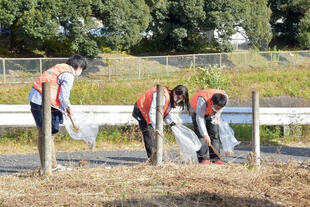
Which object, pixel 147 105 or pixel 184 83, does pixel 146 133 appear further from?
pixel 184 83

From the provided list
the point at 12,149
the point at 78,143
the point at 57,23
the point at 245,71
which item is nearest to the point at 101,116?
the point at 78,143

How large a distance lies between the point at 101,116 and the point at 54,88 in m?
3.80

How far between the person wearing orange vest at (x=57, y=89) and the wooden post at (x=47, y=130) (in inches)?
12.2

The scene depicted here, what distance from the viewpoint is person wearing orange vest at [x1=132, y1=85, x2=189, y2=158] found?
7.31 meters

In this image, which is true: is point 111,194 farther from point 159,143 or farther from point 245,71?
point 245,71

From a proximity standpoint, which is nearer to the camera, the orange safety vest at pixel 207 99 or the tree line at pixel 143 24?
the orange safety vest at pixel 207 99

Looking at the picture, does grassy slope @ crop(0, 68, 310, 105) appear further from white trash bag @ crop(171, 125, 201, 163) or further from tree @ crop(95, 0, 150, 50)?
white trash bag @ crop(171, 125, 201, 163)

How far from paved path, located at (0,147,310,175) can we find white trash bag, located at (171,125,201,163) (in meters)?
0.42

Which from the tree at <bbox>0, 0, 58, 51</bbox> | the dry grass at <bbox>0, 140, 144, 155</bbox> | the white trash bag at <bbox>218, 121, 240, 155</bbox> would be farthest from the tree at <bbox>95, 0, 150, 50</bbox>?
the white trash bag at <bbox>218, 121, 240, 155</bbox>

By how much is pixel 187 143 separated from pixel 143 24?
19866mm

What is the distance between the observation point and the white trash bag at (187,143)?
731 cm

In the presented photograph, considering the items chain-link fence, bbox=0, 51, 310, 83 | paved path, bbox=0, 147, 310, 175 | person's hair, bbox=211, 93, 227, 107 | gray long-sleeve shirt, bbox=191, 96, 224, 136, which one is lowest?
paved path, bbox=0, 147, 310, 175

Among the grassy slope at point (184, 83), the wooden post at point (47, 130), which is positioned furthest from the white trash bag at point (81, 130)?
the grassy slope at point (184, 83)

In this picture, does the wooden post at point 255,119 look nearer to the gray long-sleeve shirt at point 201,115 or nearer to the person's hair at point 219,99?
the person's hair at point 219,99
